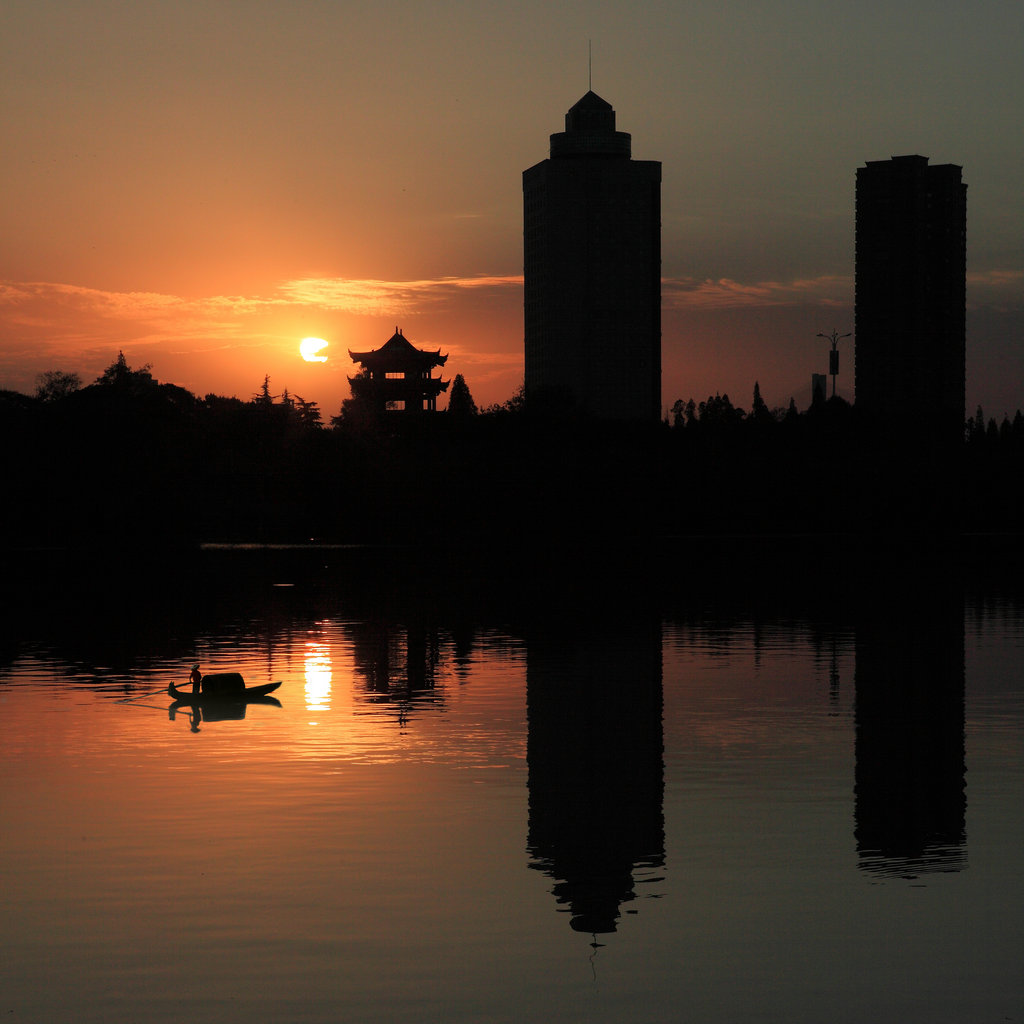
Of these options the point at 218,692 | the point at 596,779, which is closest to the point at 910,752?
the point at 596,779

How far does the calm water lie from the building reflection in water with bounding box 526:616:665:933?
10 cm

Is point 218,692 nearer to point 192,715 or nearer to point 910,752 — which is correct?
point 192,715

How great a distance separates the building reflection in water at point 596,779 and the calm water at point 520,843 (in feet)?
0.33

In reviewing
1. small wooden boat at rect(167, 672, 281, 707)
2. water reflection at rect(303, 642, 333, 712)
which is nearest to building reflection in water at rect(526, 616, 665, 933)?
water reflection at rect(303, 642, 333, 712)

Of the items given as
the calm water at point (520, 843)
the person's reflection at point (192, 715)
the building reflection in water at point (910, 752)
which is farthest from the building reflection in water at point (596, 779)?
the person's reflection at point (192, 715)

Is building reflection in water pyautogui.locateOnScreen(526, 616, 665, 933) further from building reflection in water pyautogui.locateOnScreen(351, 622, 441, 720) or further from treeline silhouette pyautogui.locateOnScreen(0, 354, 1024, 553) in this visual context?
treeline silhouette pyautogui.locateOnScreen(0, 354, 1024, 553)

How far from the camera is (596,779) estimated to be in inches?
1073

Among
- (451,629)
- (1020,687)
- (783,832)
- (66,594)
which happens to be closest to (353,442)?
(66,594)

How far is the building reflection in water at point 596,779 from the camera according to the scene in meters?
19.8

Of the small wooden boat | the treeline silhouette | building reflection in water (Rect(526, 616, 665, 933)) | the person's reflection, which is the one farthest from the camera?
the treeline silhouette

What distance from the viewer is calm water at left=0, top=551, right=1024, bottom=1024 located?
15.7 m

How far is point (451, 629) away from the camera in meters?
60.7

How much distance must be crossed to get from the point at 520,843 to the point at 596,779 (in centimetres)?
551

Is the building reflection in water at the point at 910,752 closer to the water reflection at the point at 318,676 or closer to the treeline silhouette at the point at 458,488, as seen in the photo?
the water reflection at the point at 318,676
